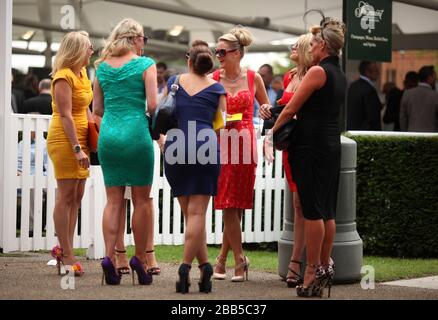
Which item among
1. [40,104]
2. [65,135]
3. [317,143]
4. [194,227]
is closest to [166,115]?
[194,227]

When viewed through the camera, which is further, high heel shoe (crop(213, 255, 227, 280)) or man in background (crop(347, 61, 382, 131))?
man in background (crop(347, 61, 382, 131))

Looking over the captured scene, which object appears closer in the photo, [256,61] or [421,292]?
[421,292]

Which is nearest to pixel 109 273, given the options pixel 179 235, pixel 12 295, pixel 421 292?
pixel 12 295

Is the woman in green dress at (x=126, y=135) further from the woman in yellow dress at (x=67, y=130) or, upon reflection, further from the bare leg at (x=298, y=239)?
the bare leg at (x=298, y=239)

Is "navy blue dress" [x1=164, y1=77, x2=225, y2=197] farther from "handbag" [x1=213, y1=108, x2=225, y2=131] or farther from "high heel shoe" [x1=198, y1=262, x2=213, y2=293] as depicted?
"high heel shoe" [x1=198, y1=262, x2=213, y2=293]

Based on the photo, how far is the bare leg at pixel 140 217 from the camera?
808 cm

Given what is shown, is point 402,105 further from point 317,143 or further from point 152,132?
point 152,132

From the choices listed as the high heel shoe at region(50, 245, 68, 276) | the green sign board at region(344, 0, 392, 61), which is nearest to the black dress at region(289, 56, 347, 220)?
the high heel shoe at region(50, 245, 68, 276)

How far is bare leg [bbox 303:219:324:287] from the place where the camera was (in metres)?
7.69

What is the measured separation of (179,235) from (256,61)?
9.16 metres

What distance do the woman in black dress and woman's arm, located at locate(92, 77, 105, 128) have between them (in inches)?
55.6

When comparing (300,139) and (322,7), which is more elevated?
(322,7)

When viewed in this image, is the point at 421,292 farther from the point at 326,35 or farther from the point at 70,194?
the point at 70,194

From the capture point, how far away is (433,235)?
1114 centimetres
